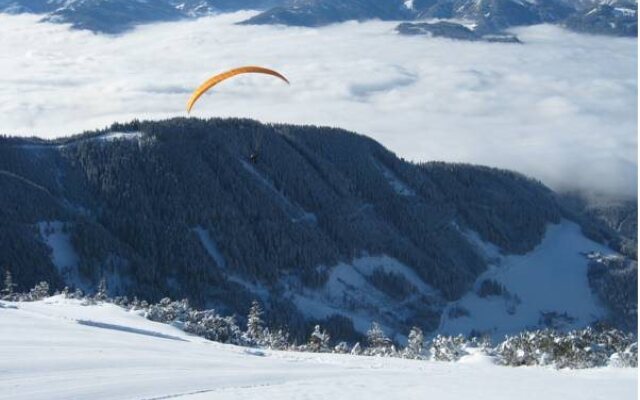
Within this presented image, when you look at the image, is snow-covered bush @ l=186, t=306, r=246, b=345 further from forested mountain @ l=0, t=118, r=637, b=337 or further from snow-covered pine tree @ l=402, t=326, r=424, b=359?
forested mountain @ l=0, t=118, r=637, b=337

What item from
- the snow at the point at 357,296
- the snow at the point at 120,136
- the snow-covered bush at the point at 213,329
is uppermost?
the snow-covered bush at the point at 213,329

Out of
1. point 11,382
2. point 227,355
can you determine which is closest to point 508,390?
point 227,355

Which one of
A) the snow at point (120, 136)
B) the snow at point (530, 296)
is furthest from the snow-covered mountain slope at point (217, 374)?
the snow at point (120, 136)

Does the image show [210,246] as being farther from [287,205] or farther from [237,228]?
[287,205]

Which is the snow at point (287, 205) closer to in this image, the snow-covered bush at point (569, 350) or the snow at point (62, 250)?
the snow at point (62, 250)

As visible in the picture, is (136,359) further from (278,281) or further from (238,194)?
(238,194)
